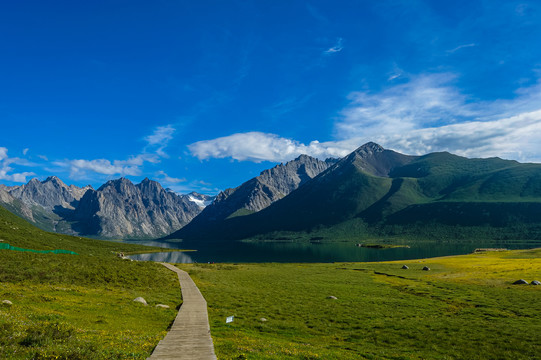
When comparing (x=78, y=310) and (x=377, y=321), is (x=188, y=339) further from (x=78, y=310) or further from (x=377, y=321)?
(x=377, y=321)

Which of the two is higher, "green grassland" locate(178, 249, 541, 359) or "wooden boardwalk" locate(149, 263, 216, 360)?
"wooden boardwalk" locate(149, 263, 216, 360)

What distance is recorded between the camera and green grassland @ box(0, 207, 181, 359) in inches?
667

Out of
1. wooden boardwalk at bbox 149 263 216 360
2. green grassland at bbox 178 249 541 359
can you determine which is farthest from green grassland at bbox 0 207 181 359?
green grassland at bbox 178 249 541 359

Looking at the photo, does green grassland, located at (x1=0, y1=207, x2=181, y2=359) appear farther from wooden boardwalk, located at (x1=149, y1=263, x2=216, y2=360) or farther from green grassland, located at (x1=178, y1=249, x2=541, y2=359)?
green grassland, located at (x1=178, y1=249, x2=541, y2=359)

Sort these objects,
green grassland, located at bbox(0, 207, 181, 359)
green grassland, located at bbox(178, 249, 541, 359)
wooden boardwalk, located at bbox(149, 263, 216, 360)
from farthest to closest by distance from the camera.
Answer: green grassland, located at bbox(178, 249, 541, 359), wooden boardwalk, located at bbox(149, 263, 216, 360), green grassland, located at bbox(0, 207, 181, 359)

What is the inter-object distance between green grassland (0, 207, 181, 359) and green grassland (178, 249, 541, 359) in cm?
638

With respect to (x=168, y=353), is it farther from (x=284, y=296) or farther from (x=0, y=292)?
(x=284, y=296)

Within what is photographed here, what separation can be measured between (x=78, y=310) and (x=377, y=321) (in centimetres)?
3283

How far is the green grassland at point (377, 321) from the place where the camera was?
26.2m

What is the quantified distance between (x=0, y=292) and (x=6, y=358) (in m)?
25.5

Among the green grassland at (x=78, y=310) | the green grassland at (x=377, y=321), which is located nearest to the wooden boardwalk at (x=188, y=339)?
the green grassland at (x=78, y=310)

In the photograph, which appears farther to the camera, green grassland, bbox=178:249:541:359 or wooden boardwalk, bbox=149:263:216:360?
green grassland, bbox=178:249:541:359

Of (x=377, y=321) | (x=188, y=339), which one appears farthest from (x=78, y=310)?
(x=377, y=321)

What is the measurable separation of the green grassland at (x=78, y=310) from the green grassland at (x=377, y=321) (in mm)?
6383
